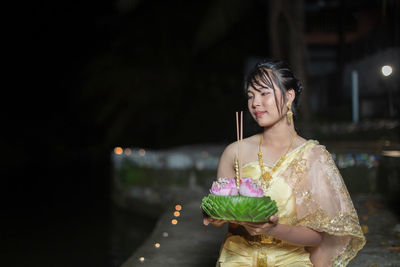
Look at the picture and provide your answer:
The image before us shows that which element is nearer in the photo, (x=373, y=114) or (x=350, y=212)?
(x=350, y=212)

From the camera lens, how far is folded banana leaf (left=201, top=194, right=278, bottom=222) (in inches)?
79.6

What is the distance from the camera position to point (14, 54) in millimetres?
19766

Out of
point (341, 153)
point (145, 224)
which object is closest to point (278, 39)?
point (341, 153)

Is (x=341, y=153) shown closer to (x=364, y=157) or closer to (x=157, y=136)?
(x=364, y=157)

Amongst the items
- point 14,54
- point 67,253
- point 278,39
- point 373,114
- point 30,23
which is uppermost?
point 30,23

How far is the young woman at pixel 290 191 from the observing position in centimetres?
238

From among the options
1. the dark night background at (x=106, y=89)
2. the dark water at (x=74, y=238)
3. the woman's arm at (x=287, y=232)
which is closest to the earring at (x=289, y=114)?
the woman's arm at (x=287, y=232)

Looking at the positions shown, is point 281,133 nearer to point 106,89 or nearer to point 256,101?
point 256,101

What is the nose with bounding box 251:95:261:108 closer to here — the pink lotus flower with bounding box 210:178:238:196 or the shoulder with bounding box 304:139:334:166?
the shoulder with bounding box 304:139:334:166

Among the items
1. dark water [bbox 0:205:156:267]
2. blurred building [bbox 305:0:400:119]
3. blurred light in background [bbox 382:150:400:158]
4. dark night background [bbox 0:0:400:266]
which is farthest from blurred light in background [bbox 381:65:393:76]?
dark water [bbox 0:205:156:267]

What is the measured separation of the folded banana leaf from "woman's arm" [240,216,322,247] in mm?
53

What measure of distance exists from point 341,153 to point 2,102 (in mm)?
16075

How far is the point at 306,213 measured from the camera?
2387 millimetres

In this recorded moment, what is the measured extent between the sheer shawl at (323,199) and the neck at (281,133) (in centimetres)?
12
